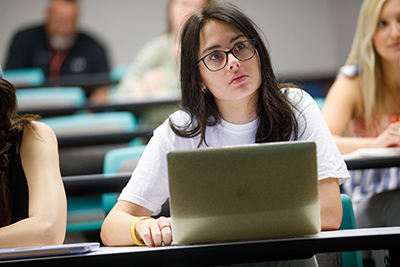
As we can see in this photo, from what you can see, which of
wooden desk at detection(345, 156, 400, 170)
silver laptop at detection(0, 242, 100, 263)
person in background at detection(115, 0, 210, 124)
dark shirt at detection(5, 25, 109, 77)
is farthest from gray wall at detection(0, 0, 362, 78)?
silver laptop at detection(0, 242, 100, 263)

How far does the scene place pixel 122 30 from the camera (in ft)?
16.3

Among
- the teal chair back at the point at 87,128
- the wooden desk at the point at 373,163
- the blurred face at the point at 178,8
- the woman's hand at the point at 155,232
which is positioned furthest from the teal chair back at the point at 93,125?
the woman's hand at the point at 155,232

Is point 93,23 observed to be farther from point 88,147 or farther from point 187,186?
point 187,186

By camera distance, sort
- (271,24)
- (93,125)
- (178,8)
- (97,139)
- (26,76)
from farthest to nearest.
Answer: (271,24) < (26,76) < (178,8) < (93,125) < (97,139)

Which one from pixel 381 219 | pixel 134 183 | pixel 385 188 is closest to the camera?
pixel 134 183

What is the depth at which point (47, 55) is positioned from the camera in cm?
388

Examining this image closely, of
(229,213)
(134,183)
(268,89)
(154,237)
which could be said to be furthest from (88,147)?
(229,213)

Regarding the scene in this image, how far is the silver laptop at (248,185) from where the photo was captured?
2.38ft

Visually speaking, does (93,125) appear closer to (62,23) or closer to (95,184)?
(95,184)

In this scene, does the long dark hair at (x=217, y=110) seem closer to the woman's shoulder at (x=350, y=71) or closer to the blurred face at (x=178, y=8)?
the woman's shoulder at (x=350, y=71)

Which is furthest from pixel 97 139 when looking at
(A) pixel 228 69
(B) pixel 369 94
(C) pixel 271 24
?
(C) pixel 271 24

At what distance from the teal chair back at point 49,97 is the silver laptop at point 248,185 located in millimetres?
2116

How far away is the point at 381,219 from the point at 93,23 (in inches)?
163

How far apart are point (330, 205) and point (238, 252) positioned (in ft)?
1.10
